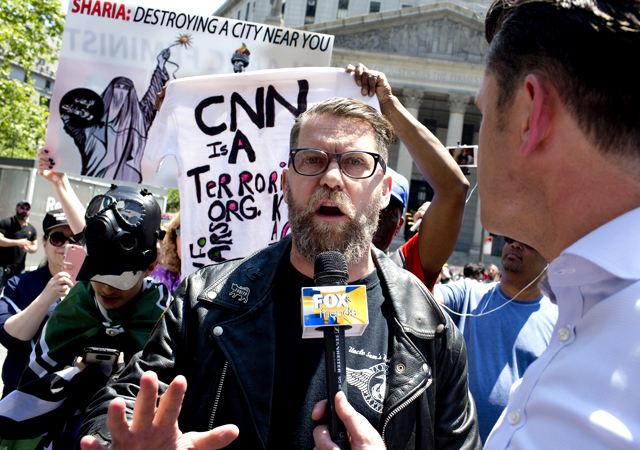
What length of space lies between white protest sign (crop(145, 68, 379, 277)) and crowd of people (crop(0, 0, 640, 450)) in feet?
1.95

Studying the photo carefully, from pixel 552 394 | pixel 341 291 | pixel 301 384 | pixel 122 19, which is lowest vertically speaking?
pixel 301 384

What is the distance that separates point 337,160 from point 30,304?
6.39ft

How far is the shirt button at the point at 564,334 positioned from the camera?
1032 millimetres

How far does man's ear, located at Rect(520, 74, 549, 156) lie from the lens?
108cm

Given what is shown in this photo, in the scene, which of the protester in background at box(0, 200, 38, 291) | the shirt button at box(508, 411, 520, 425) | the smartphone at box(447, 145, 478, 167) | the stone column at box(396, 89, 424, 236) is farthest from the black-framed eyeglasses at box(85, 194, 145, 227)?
the stone column at box(396, 89, 424, 236)

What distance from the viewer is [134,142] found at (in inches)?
Result: 151

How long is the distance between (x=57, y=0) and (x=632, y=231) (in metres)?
18.9

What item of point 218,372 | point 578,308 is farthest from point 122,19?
point 578,308

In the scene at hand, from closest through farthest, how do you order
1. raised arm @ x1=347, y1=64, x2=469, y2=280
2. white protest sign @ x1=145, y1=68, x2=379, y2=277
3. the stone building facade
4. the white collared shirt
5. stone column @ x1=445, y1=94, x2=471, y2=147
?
1. the white collared shirt
2. raised arm @ x1=347, y1=64, x2=469, y2=280
3. white protest sign @ x1=145, y1=68, x2=379, y2=277
4. the stone building facade
5. stone column @ x1=445, y1=94, x2=471, y2=147

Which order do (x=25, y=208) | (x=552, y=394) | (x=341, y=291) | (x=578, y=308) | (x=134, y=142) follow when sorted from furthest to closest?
(x=25, y=208) → (x=134, y=142) → (x=341, y=291) → (x=578, y=308) → (x=552, y=394)

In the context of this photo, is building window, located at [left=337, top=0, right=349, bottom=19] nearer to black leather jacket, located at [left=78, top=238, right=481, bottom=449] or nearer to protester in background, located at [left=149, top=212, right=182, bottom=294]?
protester in background, located at [left=149, top=212, right=182, bottom=294]

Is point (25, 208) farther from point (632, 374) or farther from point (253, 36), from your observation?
point (632, 374)

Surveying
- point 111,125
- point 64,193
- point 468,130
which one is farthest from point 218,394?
point 468,130

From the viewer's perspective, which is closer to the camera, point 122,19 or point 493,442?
point 493,442
